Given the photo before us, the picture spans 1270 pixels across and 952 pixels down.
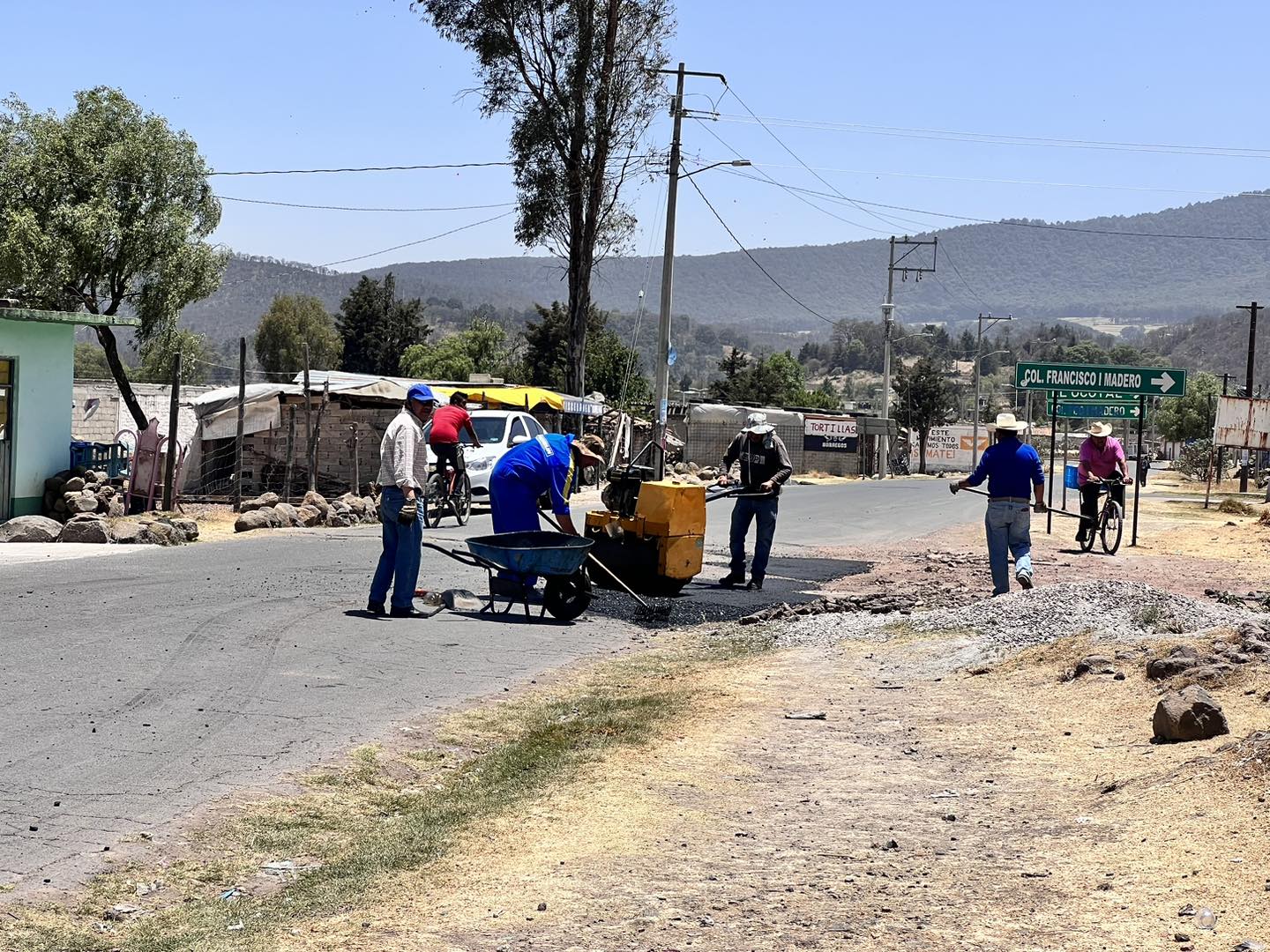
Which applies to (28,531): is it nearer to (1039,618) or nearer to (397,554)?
(397,554)

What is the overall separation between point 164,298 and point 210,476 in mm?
6640

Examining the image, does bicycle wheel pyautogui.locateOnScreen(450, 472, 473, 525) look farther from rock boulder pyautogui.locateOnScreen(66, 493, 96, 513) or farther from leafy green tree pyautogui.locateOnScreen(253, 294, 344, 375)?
leafy green tree pyautogui.locateOnScreen(253, 294, 344, 375)

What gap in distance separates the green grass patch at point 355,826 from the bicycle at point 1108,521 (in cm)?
1385

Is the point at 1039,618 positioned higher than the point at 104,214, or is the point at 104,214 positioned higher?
the point at 104,214

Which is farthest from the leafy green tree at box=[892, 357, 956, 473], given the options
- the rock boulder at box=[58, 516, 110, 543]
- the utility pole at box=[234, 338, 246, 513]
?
the rock boulder at box=[58, 516, 110, 543]

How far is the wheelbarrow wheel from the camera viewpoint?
13.4 m

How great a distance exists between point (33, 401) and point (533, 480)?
1251cm

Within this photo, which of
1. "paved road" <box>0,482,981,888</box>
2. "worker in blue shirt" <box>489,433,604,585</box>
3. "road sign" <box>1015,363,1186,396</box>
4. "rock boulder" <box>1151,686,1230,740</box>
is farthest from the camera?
"road sign" <box>1015,363,1186,396</box>

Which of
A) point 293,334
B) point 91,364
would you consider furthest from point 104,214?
point 91,364

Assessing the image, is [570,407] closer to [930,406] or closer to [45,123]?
[45,123]

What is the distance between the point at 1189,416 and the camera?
10881cm

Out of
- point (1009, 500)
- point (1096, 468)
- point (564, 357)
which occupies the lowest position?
point (1009, 500)

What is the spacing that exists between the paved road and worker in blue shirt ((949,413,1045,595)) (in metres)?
2.39

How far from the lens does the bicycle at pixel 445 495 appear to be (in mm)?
22391
